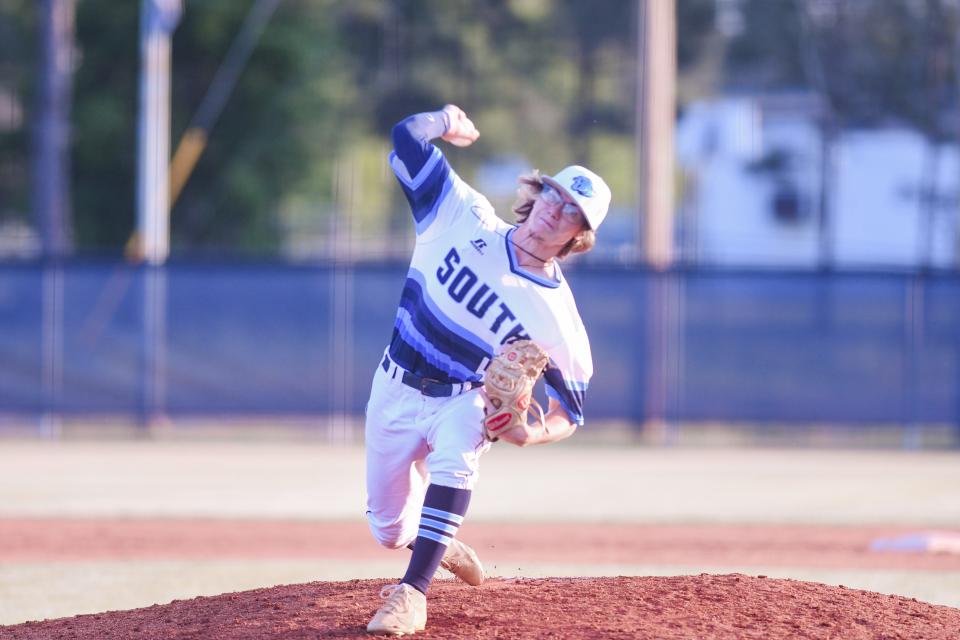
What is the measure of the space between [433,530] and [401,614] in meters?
0.37

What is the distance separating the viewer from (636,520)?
11477 mm

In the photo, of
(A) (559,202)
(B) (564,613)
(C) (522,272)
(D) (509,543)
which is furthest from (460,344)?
(D) (509,543)

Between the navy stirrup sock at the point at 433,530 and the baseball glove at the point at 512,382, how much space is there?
350 millimetres

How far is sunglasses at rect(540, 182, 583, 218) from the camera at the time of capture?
17.9ft

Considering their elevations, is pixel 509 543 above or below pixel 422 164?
below

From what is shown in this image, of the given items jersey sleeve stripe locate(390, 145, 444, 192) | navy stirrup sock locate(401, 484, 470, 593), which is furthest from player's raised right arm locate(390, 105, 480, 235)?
navy stirrup sock locate(401, 484, 470, 593)

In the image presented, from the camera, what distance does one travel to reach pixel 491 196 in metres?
46.5

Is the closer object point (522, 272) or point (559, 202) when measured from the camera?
point (559, 202)

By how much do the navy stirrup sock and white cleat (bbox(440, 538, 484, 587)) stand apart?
52 centimetres

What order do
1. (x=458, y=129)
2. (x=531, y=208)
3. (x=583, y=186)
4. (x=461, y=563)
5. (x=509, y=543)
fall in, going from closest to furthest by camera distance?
(x=583, y=186)
(x=531, y=208)
(x=458, y=129)
(x=461, y=563)
(x=509, y=543)

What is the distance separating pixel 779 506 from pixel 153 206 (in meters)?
10.1

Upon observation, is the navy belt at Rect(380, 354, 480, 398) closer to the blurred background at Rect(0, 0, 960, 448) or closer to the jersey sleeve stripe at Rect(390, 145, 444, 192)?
the jersey sleeve stripe at Rect(390, 145, 444, 192)

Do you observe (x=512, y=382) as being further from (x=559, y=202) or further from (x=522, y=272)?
(x=559, y=202)

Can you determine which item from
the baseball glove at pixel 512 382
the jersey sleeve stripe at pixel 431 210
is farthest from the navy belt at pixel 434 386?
the jersey sleeve stripe at pixel 431 210
